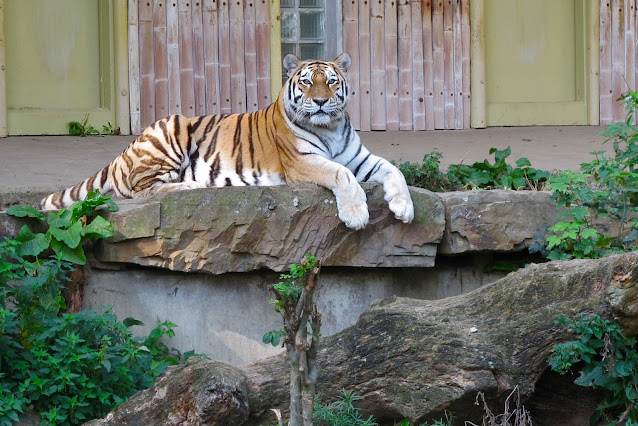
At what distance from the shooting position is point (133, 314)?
250 inches

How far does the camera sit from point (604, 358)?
4598mm

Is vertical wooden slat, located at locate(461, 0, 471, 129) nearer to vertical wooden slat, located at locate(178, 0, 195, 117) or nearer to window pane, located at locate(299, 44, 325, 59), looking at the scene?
window pane, located at locate(299, 44, 325, 59)

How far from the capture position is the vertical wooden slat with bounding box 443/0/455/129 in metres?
9.97

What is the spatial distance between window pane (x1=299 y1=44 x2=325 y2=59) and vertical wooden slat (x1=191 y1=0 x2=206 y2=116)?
1217 mm

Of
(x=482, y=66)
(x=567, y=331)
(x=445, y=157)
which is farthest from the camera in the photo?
(x=482, y=66)

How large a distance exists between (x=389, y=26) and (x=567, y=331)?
5.71m

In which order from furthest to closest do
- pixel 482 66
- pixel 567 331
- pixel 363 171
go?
pixel 482 66, pixel 363 171, pixel 567 331

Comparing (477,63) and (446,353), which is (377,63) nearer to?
(477,63)

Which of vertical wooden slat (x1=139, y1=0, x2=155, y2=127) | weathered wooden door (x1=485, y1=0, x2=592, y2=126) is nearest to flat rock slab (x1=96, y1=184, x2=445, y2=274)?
vertical wooden slat (x1=139, y1=0, x2=155, y2=127)

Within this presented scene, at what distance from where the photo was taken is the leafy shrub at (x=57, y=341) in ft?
17.6

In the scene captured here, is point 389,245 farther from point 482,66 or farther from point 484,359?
point 482,66

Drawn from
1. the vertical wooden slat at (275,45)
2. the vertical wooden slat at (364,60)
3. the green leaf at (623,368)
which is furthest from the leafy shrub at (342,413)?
the vertical wooden slat at (364,60)

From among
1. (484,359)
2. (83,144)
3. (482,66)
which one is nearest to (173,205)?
(484,359)

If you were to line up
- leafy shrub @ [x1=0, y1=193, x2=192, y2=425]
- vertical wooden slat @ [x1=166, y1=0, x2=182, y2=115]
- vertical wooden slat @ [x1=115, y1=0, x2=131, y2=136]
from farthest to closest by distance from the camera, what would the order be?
1. vertical wooden slat @ [x1=166, y1=0, x2=182, y2=115]
2. vertical wooden slat @ [x1=115, y1=0, x2=131, y2=136]
3. leafy shrub @ [x1=0, y1=193, x2=192, y2=425]
